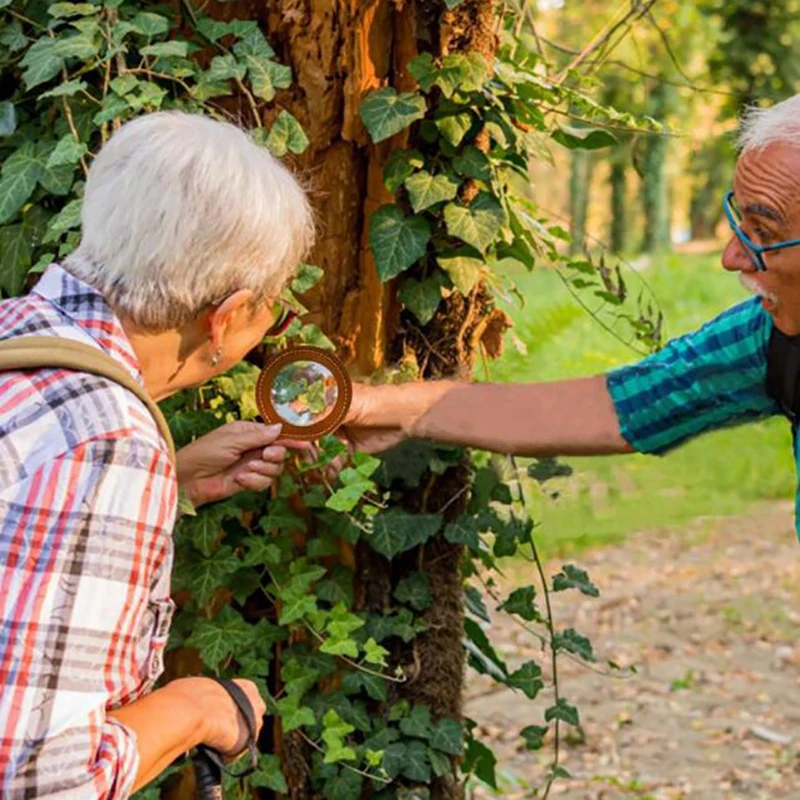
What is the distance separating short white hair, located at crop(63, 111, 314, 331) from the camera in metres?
1.88

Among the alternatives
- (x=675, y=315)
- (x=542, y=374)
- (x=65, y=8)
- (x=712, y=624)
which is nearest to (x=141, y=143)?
(x=65, y=8)

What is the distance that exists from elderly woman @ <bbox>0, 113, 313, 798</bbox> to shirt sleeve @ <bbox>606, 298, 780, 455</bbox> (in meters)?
0.90

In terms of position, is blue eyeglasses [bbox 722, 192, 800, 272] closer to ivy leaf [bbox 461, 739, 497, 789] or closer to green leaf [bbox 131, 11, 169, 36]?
green leaf [bbox 131, 11, 169, 36]

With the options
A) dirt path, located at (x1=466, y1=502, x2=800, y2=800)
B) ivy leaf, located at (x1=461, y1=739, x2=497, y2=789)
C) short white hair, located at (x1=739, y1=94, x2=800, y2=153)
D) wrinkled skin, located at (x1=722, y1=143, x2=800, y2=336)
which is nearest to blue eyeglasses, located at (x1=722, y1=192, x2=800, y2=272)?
wrinkled skin, located at (x1=722, y1=143, x2=800, y2=336)

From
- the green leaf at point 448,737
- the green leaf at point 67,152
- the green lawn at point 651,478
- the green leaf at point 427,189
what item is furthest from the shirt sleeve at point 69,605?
the green lawn at point 651,478

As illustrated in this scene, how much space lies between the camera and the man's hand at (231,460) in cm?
246

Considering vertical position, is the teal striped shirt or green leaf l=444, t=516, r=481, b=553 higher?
the teal striped shirt

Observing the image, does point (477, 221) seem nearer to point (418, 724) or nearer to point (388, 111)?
point (388, 111)

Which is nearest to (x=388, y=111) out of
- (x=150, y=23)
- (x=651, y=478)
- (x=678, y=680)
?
(x=150, y=23)

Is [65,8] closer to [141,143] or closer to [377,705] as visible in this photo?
[141,143]

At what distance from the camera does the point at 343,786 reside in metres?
2.91

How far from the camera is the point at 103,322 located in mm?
1876

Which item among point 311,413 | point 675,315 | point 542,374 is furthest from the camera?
point 675,315

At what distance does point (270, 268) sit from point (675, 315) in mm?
10513
